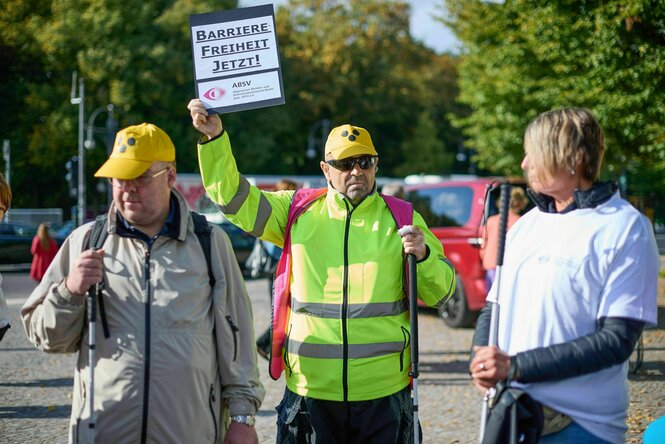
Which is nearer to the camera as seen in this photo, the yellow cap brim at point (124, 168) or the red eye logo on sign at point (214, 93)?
the yellow cap brim at point (124, 168)

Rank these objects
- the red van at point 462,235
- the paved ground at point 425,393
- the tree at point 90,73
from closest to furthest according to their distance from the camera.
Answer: the paved ground at point 425,393
the red van at point 462,235
the tree at point 90,73

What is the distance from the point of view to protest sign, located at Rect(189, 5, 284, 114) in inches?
145

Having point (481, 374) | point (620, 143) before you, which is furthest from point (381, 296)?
point (620, 143)

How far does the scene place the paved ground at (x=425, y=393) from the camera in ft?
19.9

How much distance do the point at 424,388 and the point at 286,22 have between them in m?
39.4

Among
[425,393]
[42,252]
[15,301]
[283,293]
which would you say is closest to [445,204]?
[425,393]

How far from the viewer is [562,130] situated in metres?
2.53

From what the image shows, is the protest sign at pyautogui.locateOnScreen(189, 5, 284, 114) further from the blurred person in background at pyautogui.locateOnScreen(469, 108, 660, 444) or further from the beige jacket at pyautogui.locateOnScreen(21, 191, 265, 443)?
the blurred person in background at pyautogui.locateOnScreen(469, 108, 660, 444)

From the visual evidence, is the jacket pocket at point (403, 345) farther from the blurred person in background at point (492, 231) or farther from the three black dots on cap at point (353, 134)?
the blurred person in background at point (492, 231)

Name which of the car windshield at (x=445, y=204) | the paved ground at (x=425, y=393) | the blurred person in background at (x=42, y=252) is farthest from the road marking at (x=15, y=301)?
the car windshield at (x=445, y=204)

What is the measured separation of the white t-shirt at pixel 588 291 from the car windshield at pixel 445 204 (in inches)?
336

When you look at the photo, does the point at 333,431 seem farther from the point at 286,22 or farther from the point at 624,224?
the point at 286,22

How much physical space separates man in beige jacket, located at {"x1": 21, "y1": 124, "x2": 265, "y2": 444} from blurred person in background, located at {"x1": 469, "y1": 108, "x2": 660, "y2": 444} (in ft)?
3.36

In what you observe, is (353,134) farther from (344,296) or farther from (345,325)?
(345,325)
